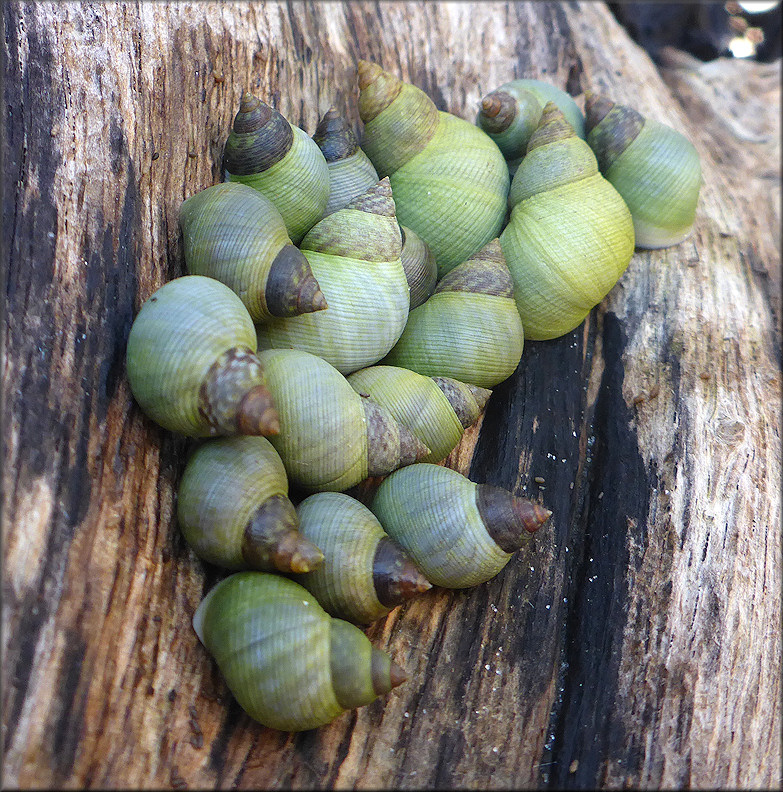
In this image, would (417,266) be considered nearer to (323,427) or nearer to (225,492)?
(323,427)

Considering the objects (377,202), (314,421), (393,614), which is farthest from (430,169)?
(393,614)

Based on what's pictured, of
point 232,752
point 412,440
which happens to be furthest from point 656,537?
point 232,752

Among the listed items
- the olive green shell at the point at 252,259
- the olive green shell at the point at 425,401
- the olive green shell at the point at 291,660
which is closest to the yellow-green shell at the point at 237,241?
the olive green shell at the point at 252,259

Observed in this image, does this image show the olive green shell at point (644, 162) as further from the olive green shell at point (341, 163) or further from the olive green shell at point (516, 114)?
the olive green shell at point (341, 163)

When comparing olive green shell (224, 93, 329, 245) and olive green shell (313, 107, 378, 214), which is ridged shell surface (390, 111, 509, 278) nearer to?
olive green shell (313, 107, 378, 214)

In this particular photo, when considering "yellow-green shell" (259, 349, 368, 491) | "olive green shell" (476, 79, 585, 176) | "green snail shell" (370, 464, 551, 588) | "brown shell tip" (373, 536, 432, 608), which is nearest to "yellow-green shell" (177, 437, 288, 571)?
"yellow-green shell" (259, 349, 368, 491)
